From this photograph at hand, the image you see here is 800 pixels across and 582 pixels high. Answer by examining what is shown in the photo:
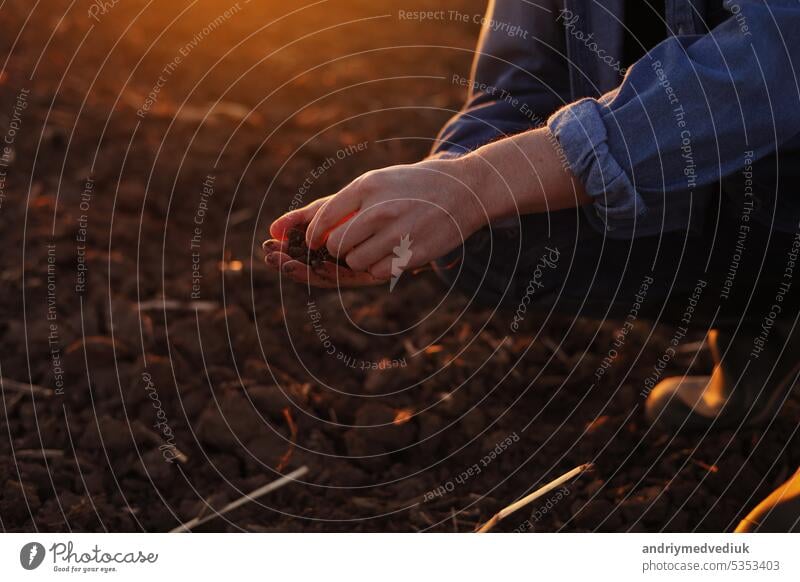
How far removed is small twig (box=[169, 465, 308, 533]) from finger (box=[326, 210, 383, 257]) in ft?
1.60

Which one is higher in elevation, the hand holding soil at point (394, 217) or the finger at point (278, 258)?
the hand holding soil at point (394, 217)

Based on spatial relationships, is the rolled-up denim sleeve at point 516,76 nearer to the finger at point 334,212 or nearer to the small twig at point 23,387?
the finger at point 334,212

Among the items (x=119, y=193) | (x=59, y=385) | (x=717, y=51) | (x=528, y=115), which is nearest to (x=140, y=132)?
(x=119, y=193)

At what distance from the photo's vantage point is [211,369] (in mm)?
1582

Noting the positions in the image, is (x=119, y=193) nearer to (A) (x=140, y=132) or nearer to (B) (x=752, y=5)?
(A) (x=140, y=132)

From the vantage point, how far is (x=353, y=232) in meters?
0.99

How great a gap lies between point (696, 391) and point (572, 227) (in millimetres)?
388

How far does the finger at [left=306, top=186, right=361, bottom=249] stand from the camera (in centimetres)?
98

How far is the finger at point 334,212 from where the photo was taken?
3.21 feet

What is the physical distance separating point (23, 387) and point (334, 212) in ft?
2.65

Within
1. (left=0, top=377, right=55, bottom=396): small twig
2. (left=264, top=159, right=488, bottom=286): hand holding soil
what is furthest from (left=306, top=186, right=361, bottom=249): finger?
(left=0, top=377, right=55, bottom=396): small twig

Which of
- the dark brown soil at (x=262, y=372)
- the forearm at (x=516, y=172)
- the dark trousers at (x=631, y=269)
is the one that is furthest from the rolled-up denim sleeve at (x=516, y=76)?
the dark brown soil at (x=262, y=372)

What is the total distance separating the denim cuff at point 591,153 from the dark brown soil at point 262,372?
1.58 ft
